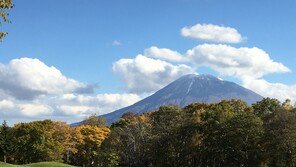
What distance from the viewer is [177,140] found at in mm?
101188

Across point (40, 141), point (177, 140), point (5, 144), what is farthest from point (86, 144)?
point (177, 140)

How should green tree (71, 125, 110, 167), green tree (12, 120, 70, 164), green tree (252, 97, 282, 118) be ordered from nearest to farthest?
green tree (252, 97, 282, 118), green tree (12, 120, 70, 164), green tree (71, 125, 110, 167)

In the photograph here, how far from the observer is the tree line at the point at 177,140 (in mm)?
83500

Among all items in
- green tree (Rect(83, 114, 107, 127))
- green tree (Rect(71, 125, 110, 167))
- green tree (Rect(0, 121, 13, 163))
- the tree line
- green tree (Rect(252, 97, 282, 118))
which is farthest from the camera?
green tree (Rect(83, 114, 107, 127))

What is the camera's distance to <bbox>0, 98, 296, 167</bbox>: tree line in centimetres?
8350

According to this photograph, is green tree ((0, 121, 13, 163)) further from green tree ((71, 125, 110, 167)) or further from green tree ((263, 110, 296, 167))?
green tree ((263, 110, 296, 167))

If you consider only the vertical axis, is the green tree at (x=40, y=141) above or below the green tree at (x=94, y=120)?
below

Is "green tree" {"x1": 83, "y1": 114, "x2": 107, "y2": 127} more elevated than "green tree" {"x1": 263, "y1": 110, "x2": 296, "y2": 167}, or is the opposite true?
"green tree" {"x1": 83, "y1": 114, "x2": 107, "y2": 127}

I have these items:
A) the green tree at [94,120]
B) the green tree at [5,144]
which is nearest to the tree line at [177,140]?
the green tree at [5,144]

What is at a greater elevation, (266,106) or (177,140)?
(266,106)

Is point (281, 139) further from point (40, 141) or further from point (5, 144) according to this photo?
point (5, 144)

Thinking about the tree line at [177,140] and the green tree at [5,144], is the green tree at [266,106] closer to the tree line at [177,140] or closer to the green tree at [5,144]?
the tree line at [177,140]

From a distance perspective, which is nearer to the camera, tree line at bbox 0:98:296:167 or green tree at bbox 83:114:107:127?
tree line at bbox 0:98:296:167

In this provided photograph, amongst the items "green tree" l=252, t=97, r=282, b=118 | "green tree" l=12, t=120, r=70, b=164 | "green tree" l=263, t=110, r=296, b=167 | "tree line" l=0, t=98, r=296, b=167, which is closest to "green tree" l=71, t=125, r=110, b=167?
"tree line" l=0, t=98, r=296, b=167
